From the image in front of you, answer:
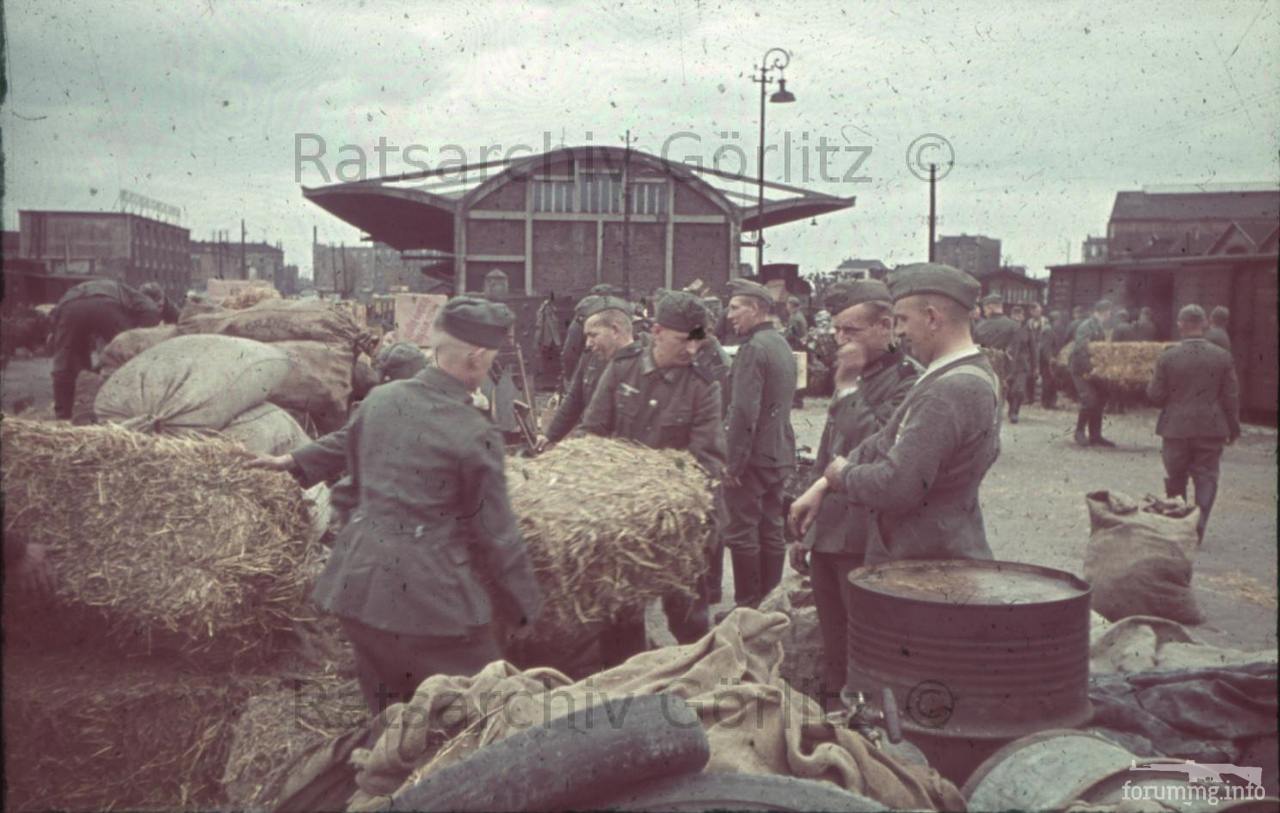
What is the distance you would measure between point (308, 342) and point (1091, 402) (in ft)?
40.9

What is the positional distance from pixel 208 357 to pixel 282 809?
10.9ft

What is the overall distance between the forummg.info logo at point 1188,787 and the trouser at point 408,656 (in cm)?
191

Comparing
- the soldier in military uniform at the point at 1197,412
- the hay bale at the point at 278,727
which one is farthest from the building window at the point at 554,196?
the hay bale at the point at 278,727

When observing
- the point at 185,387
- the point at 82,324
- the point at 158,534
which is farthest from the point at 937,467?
the point at 82,324

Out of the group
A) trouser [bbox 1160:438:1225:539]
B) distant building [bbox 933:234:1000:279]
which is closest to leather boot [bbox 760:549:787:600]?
trouser [bbox 1160:438:1225:539]

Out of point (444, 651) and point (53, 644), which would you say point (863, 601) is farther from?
point (53, 644)

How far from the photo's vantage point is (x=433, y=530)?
10.7ft

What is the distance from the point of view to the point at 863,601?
353cm

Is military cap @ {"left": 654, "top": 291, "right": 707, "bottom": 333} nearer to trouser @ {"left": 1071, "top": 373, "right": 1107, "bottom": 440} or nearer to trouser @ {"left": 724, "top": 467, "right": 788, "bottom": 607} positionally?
trouser @ {"left": 724, "top": 467, "right": 788, "bottom": 607}

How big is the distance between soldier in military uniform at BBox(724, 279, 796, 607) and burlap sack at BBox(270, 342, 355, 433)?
2.72 metres

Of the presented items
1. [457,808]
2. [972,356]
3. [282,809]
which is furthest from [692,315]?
[457,808]

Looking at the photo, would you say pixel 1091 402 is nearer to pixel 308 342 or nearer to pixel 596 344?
pixel 596 344

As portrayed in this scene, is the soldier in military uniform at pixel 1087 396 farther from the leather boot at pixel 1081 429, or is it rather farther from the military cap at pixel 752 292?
the military cap at pixel 752 292

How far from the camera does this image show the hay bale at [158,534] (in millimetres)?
4102
